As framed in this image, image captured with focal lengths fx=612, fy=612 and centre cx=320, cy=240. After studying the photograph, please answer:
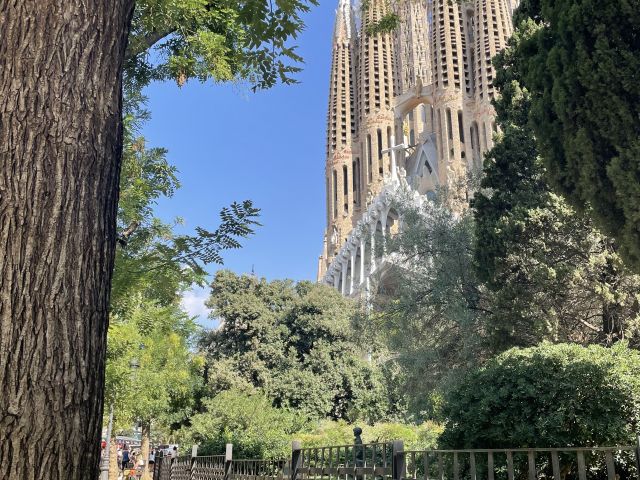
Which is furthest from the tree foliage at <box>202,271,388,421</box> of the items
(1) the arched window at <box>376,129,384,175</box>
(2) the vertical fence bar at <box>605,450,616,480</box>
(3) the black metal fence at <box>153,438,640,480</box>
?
(1) the arched window at <box>376,129,384,175</box>

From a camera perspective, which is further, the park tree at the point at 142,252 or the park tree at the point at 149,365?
the park tree at the point at 149,365

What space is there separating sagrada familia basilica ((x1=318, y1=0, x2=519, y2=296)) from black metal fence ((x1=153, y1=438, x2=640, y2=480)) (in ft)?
115

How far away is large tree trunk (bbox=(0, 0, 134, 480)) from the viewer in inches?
61.7

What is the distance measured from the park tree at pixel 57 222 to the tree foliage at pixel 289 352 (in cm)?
2289

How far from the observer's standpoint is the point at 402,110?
61.2 metres

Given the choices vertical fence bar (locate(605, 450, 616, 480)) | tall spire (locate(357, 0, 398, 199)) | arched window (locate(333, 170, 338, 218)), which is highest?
tall spire (locate(357, 0, 398, 199))

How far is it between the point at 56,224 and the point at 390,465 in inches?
128

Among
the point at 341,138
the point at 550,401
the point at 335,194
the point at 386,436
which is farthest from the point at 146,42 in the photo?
the point at 341,138

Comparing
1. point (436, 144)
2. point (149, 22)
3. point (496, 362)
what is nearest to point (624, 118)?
point (496, 362)

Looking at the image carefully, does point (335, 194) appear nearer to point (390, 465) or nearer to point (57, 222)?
point (390, 465)

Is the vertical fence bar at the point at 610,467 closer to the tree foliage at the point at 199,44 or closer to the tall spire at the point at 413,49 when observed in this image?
the tree foliage at the point at 199,44

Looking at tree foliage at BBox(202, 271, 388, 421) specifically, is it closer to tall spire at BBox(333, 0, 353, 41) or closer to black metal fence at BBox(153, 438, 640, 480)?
black metal fence at BBox(153, 438, 640, 480)

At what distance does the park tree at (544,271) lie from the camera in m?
10.5

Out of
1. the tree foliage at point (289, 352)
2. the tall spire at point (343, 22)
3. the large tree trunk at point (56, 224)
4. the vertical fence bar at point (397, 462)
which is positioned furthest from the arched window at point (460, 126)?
the large tree trunk at point (56, 224)
